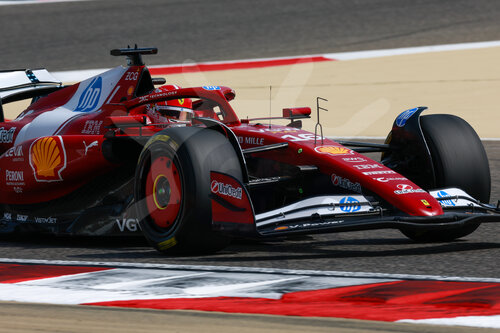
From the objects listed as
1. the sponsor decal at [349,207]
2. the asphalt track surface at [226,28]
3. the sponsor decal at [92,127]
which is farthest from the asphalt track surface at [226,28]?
the sponsor decal at [349,207]

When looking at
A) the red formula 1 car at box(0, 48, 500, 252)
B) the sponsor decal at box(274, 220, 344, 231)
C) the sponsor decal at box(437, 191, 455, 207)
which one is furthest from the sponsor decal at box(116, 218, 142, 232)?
the sponsor decal at box(437, 191, 455, 207)

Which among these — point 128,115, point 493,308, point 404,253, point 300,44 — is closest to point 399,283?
point 493,308

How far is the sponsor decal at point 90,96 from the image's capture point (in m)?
7.98

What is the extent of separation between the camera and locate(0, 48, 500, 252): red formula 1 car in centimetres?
608

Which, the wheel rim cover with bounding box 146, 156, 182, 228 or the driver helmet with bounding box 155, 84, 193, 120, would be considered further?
the driver helmet with bounding box 155, 84, 193, 120

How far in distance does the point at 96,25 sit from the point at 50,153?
1785cm

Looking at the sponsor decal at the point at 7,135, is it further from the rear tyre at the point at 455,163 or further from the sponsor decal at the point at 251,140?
the rear tyre at the point at 455,163

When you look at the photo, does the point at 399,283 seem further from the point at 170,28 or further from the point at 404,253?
the point at 170,28

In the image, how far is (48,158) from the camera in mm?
7484

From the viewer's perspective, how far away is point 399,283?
200 inches

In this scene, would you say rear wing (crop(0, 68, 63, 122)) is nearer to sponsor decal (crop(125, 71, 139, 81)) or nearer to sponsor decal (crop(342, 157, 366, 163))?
sponsor decal (crop(125, 71, 139, 81))

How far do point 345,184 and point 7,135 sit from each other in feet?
10.3

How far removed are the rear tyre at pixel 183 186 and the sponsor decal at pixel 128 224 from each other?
26cm

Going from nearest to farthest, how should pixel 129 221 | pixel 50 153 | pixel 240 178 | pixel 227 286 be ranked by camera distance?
1. pixel 227 286
2. pixel 240 178
3. pixel 129 221
4. pixel 50 153
